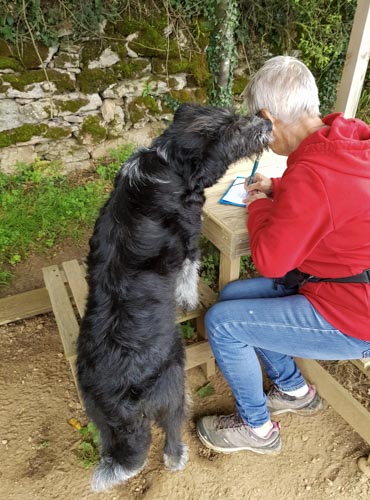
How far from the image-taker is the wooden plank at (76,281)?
9.02 feet

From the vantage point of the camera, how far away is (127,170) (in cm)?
211

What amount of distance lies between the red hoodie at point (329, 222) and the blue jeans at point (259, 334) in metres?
0.09

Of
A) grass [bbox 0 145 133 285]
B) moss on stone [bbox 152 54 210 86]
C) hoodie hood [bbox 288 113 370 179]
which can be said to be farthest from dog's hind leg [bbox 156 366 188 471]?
moss on stone [bbox 152 54 210 86]

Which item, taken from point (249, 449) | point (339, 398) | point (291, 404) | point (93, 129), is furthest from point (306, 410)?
point (93, 129)

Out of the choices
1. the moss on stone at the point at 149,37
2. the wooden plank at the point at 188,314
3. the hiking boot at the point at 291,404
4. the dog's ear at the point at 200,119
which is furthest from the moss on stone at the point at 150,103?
the hiking boot at the point at 291,404

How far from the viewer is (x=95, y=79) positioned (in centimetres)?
465

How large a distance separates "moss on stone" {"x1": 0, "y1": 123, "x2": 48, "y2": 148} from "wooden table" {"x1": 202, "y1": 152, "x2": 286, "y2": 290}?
10.0 feet

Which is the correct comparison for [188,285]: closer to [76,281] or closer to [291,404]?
[76,281]

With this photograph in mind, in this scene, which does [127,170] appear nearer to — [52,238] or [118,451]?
[118,451]

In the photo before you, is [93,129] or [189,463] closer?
[189,463]

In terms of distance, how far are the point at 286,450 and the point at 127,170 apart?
6.62 ft

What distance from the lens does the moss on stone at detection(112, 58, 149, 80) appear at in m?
4.66

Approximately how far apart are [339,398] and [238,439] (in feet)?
2.29

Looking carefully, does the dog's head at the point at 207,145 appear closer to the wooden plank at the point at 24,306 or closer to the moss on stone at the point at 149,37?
the wooden plank at the point at 24,306
